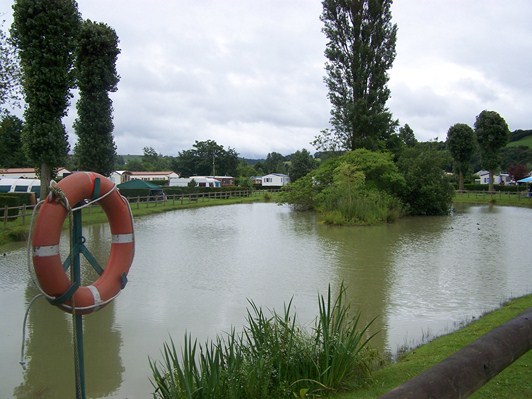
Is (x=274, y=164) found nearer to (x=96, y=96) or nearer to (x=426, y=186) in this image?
(x=426, y=186)

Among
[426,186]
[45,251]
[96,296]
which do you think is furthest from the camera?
[426,186]

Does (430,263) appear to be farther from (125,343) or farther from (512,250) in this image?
(125,343)

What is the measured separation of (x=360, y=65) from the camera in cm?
2681

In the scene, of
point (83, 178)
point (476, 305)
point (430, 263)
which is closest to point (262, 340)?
point (83, 178)

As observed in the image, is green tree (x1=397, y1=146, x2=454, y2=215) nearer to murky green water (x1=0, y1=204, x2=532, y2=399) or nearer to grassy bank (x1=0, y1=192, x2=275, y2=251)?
murky green water (x1=0, y1=204, x2=532, y2=399)

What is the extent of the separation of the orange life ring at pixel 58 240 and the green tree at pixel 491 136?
42.7m

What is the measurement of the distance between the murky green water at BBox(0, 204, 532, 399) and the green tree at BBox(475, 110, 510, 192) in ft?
93.4

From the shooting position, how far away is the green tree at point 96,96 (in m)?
19.7

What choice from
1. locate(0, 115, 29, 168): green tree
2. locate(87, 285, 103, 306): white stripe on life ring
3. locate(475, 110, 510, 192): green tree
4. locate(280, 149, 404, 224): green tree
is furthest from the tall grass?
locate(475, 110, 510, 192): green tree

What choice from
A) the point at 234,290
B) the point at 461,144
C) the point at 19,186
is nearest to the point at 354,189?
the point at 234,290

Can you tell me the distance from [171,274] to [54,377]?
16.3 ft

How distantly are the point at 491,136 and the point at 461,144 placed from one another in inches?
205

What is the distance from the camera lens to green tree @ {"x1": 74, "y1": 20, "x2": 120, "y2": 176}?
64.5 feet

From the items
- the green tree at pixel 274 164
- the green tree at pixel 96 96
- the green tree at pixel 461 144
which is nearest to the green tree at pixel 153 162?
the green tree at pixel 274 164
